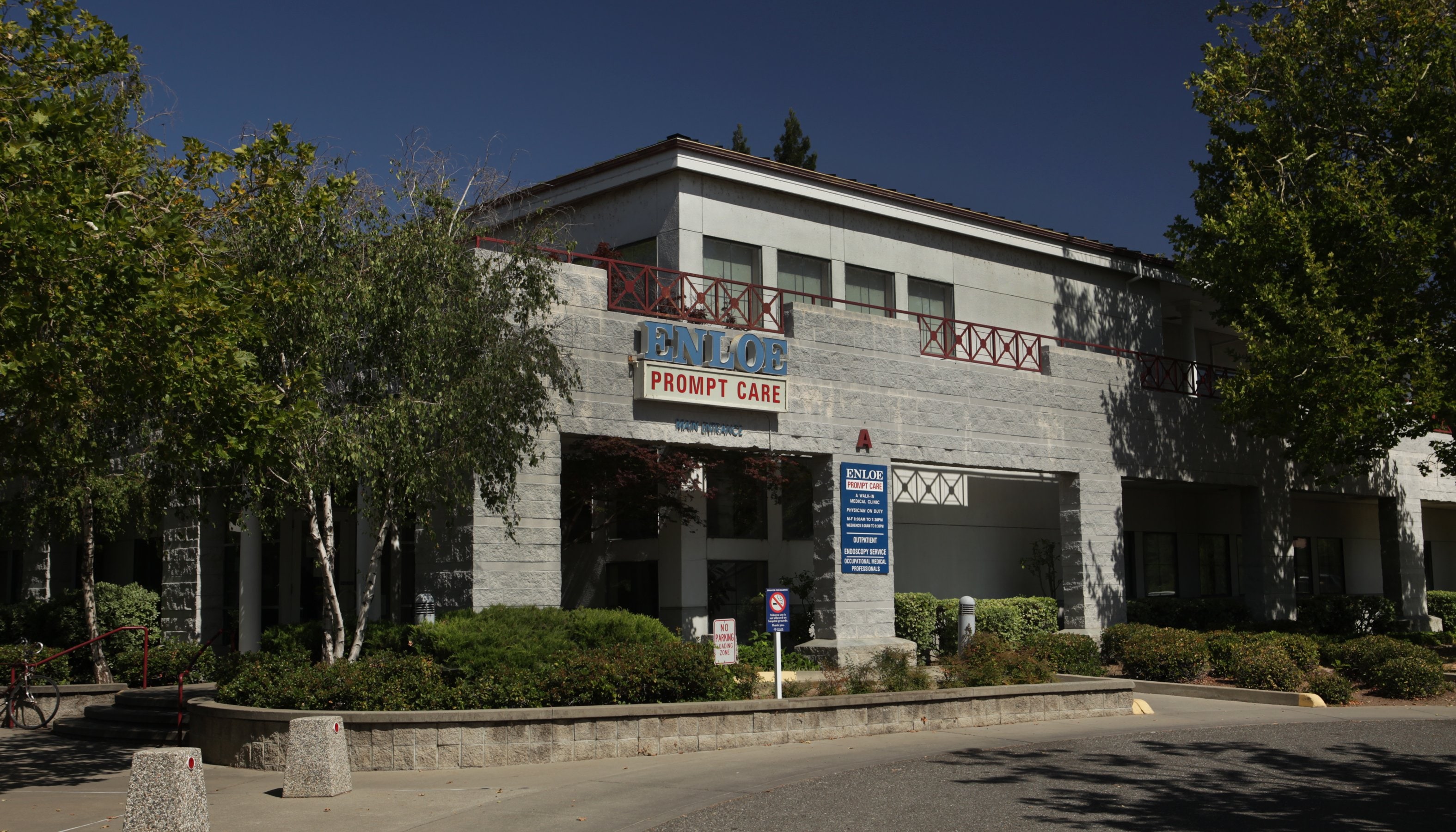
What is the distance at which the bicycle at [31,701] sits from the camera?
1716cm

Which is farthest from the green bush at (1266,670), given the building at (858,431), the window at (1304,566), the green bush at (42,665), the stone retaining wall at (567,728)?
the green bush at (42,665)

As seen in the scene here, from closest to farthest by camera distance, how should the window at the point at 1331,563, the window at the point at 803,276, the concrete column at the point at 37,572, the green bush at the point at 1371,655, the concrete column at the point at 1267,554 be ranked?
the green bush at the point at 1371,655 → the concrete column at the point at 37,572 → the window at the point at 803,276 → the concrete column at the point at 1267,554 → the window at the point at 1331,563

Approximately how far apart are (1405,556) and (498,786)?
26.0 meters

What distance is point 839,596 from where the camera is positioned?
19.3 metres

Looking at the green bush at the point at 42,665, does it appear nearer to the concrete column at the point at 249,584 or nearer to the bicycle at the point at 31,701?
the bicycle at the point at 31,701

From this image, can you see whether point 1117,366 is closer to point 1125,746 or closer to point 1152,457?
point 1152,457

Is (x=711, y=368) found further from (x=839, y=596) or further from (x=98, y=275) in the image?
(x=98, y=275)

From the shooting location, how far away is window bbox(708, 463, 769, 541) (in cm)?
2402

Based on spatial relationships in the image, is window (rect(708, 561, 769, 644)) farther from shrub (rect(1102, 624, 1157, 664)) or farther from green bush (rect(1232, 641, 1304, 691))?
green bush (rect(1232, 641, 1304, 691))

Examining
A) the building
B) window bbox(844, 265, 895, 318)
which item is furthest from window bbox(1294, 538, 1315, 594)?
window bbox(844, 265, 895, 318)

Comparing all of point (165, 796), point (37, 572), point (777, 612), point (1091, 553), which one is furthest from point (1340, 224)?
point (37, 572)

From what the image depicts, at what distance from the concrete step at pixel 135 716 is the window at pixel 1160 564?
2257 centimetres

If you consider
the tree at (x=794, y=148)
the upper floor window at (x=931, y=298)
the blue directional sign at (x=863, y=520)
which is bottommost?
the blue directional sign at (x=863, y=520)

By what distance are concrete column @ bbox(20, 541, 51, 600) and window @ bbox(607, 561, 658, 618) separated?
10.8 m
